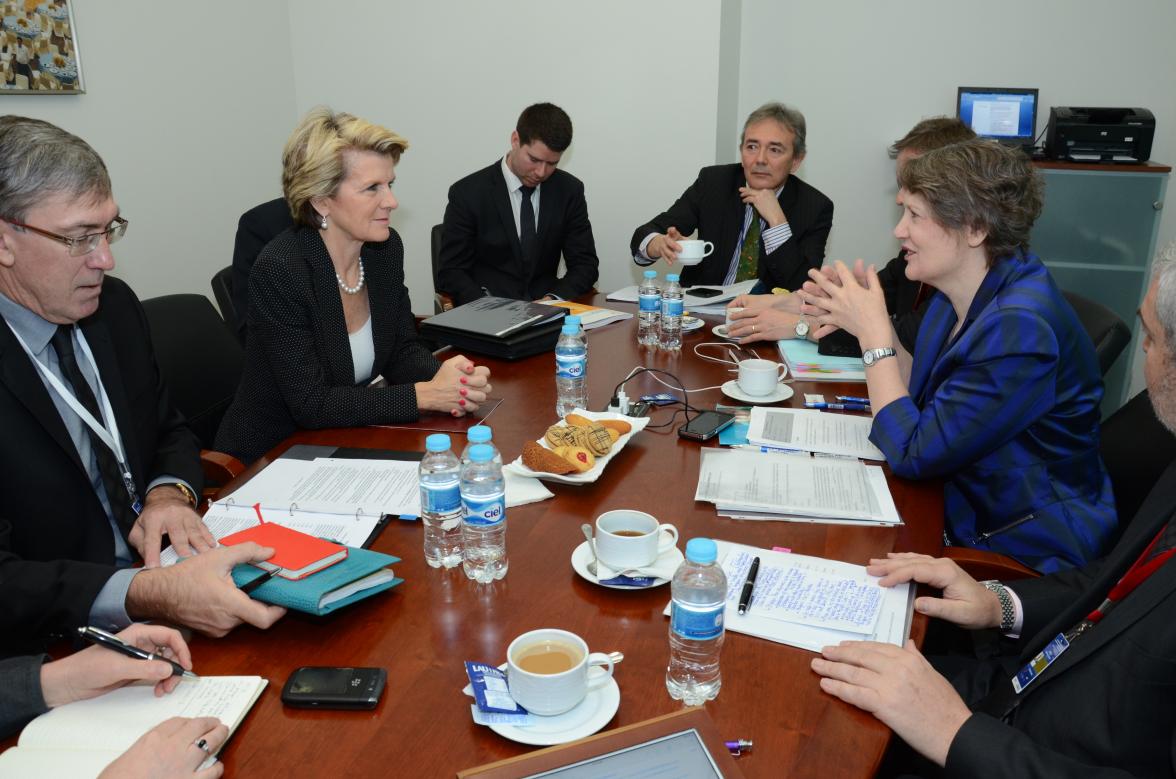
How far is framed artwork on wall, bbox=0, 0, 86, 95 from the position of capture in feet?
10.3

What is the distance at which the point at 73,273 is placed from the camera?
166 cm

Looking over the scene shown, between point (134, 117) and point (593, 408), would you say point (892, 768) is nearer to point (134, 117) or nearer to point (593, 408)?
point (593, 408)

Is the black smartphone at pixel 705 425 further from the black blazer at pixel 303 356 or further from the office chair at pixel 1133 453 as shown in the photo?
the black blazer at pixel 303 356

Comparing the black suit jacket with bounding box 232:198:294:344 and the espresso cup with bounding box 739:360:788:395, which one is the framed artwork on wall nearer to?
the black suit jacket with bounding box 232:198:294:344

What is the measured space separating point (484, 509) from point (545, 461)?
14.3 inches

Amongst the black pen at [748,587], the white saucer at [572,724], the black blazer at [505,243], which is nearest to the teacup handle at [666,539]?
the black pen at [748,587]

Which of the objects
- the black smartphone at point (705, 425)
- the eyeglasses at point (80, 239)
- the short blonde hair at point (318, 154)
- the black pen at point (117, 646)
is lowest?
the black smartphone at point (705, 425)

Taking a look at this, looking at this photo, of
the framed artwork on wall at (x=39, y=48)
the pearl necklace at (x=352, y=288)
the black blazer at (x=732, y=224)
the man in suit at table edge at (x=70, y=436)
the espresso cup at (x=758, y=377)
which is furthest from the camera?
the black blazer at (x=732, y=224)

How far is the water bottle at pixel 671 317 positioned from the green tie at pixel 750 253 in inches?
43.6

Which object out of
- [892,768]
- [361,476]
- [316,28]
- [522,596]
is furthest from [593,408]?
[316,28]

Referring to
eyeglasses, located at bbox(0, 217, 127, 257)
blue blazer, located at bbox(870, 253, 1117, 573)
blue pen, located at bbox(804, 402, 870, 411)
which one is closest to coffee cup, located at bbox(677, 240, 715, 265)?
blue pen, located at bbox(804, 402, 870, 411)

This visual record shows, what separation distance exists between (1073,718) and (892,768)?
496mm

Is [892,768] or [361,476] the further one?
[361,476]

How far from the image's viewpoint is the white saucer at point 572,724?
104 cm
